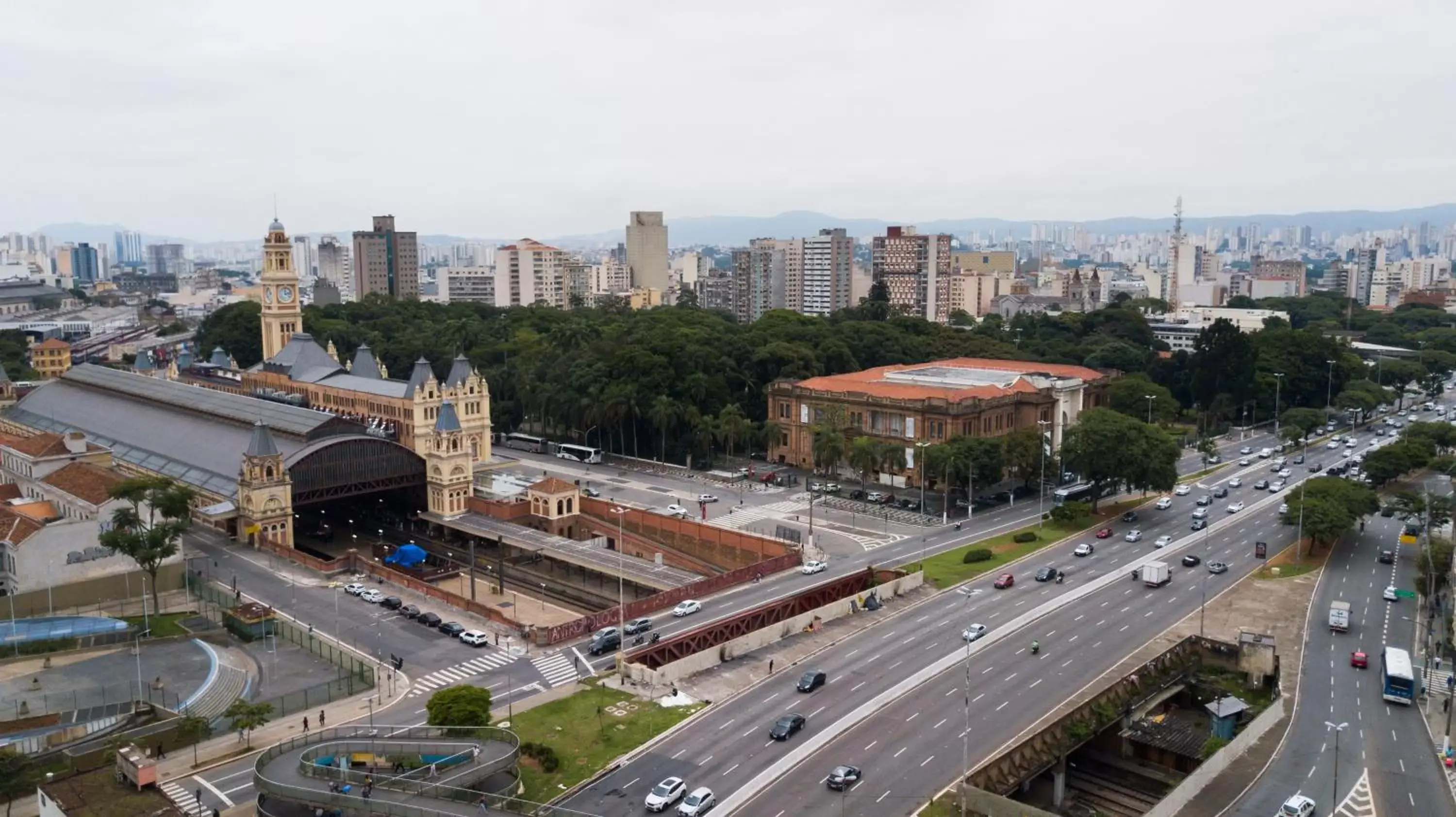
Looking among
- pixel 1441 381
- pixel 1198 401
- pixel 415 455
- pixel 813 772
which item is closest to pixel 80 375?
pixel 415 455

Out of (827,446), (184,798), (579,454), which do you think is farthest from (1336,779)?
(579,454)

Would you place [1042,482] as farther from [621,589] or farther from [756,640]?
[621,589]

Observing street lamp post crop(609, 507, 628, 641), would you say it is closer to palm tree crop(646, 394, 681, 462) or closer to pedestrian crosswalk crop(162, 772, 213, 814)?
palm tree crop(646, 394, 681, 462)

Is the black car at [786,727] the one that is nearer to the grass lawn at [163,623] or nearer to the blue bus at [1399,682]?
the blue bus at [1399,682]

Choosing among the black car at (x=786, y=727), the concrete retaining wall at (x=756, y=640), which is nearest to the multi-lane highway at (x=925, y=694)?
the black car at (x=786, y=727)

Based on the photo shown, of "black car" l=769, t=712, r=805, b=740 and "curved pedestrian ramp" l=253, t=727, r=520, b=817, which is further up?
"curved pedestrian ramp" l=253, t=727, r=520, b=817

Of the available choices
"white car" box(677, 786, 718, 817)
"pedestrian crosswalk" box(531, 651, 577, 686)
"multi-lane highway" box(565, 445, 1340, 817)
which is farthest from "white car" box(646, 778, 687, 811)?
"pedestrian crosswalk" box(531, 651, 577, 686)
